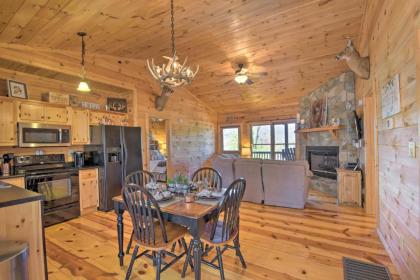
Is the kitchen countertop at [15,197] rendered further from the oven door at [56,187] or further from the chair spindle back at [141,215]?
the oven door at [56,187]

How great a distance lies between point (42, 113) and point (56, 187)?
1293mm

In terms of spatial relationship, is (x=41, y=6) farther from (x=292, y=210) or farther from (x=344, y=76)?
(x=344, y=76)

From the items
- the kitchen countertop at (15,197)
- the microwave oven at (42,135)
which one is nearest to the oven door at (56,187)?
the microwave oven at (42,135)

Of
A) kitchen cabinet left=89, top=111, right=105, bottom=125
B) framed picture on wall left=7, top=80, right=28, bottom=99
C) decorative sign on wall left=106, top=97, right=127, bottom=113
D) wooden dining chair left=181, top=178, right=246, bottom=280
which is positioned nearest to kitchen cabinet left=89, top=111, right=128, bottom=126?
kitchen cabinet left=89, top=111, right=105, bottom=125

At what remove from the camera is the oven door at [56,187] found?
351 cm

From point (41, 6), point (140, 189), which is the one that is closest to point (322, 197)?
point (140, 189)

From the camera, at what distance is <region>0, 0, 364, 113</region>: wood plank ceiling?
2791 millimetres

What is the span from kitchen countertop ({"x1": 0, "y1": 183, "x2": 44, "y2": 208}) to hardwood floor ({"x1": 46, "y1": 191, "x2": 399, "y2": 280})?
109cm

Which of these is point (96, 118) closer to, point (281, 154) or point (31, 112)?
point (31, 112)

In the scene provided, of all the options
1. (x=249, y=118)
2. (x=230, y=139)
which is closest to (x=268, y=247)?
(x=249, y=118)

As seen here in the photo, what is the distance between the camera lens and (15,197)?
1.64 metres

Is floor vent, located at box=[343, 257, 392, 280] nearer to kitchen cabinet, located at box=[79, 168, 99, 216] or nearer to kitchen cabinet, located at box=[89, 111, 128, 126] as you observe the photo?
kitchen cabinet, located at box=[79, 168, 99, 216]

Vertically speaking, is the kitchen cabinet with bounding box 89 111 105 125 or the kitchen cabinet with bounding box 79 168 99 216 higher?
the kitchen cabinet with bounding box 89 111 105 125

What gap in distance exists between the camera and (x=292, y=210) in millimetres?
4180
